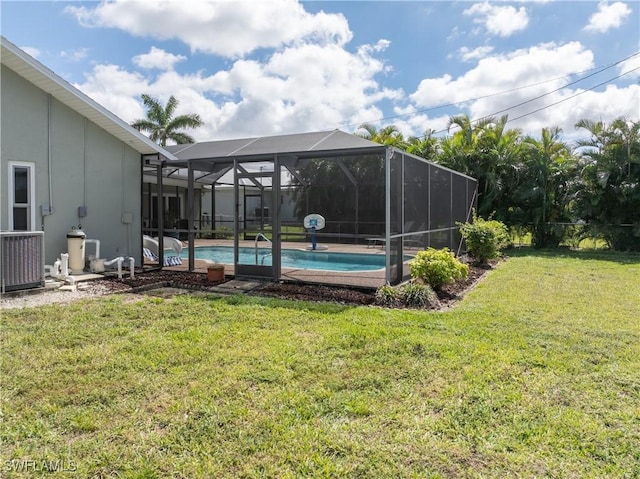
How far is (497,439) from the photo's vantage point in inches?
97.2

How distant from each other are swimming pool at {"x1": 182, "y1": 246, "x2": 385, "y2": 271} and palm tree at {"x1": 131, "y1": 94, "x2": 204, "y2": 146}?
1734 cm

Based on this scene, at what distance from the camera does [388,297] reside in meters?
6.06

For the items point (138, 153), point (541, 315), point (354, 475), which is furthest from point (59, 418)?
point (138, 153)

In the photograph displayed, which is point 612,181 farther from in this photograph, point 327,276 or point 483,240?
point 327,276

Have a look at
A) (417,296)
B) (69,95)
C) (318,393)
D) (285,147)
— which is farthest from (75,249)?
(318,393)

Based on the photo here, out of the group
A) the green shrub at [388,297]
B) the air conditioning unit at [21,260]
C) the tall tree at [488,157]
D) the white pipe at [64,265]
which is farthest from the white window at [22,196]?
the tall tree at [488,157]

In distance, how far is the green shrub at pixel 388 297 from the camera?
235 inches

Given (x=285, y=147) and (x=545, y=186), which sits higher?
(x=285, y=147)

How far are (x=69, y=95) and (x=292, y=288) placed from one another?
5191mm

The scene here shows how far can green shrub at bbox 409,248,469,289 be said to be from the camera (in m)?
6.60

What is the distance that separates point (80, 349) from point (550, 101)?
1998 cm

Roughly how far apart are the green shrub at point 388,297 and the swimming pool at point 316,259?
3968 millimetres

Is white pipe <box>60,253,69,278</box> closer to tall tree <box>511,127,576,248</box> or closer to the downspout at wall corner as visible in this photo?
the downspout at wall corner

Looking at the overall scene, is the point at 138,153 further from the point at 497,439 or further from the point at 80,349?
the point at 497,439
